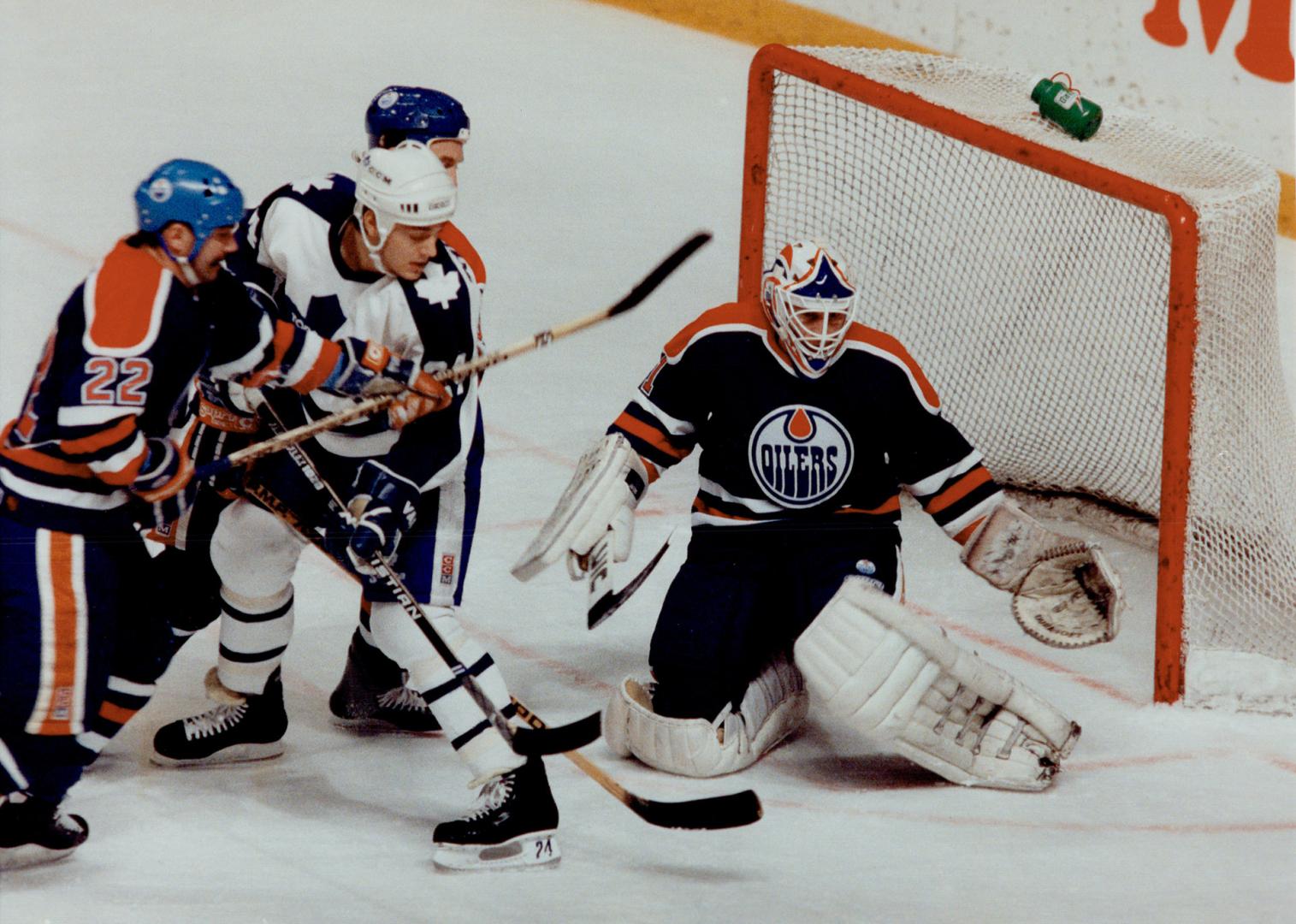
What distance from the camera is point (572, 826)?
2908mm

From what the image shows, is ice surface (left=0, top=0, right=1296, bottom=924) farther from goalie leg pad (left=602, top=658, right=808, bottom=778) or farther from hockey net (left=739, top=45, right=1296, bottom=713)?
hockey net (left=739, top=45, right=1296, bottom=713)

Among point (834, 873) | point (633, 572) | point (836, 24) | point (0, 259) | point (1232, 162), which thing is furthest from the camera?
point (836, 24)

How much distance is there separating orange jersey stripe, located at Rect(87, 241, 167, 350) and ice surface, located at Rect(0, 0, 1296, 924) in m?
0.73

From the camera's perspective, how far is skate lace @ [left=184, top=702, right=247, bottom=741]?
10.2 ft

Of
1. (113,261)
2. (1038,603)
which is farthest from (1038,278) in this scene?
(113,261)

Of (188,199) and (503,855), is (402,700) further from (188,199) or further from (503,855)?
(188,199)

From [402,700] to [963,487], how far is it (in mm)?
969

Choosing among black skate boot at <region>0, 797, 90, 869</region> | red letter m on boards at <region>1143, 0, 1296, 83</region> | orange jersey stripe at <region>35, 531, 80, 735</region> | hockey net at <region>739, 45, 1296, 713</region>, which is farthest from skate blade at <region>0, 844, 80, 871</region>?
red letter m on boards at <region>1143, 0, 1296, 83</region>

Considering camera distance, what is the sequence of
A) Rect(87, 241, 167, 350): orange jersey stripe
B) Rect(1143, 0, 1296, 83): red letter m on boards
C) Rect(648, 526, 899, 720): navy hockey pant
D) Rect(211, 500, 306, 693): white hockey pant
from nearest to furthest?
Rect(87, 241, 167, 350): orange jersey stripe
Rect(211, 500, 306, 693): white hockey pant
Rect(648, 526, 899, 720): navy hockey pant
Rect(1143, 0, 1296, 83): red letter m on boards

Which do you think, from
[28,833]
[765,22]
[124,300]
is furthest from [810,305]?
[765,22]

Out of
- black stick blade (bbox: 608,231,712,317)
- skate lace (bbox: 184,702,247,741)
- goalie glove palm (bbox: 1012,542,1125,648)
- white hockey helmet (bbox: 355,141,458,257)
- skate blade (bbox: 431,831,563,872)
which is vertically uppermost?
white hockey helmet (bbox: 355,141,458,257)

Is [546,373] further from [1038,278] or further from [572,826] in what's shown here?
[572,826]

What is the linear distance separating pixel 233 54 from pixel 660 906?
16.7ft

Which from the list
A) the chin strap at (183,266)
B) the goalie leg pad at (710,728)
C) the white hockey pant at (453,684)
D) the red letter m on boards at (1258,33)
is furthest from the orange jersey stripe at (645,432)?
the red letter m on boards at (1258,33)
